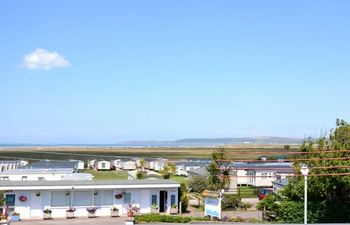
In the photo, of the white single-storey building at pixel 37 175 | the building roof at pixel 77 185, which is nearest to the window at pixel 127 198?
the building roof at pixel 77 185

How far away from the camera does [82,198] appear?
1065 inches

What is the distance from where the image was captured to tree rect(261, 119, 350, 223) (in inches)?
736

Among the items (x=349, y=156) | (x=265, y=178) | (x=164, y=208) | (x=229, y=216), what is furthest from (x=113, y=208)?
(x=265, y=178)

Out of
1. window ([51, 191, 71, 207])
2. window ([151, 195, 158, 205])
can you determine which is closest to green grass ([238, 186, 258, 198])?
window ([151, 195, 158, 205])

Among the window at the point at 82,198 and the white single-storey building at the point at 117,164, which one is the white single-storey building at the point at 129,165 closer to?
the white single-storey building at the point at 117,164

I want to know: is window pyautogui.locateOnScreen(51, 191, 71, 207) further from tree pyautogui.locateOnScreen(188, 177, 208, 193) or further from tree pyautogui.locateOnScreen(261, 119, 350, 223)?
tree pyautogui.locateOnScreen(188, 177, 208, 193)

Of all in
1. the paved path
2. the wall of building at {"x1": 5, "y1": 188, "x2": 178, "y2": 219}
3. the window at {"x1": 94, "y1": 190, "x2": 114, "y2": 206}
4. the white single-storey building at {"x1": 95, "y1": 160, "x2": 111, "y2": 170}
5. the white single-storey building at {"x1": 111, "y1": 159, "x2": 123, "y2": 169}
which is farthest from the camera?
the white single-storey building at {"x1": 111, "y1": 159, "x2": 123, "y2": 169}

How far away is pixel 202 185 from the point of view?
37.9 meters

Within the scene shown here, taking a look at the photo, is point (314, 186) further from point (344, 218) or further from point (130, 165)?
point (130, 165)

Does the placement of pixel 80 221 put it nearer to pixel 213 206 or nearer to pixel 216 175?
pixel 213 206

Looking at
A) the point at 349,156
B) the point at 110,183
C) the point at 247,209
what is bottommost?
the point at 247,209

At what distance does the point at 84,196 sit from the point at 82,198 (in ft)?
0.55

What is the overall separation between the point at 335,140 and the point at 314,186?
2.31 metres

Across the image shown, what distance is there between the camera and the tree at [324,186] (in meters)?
18.7
